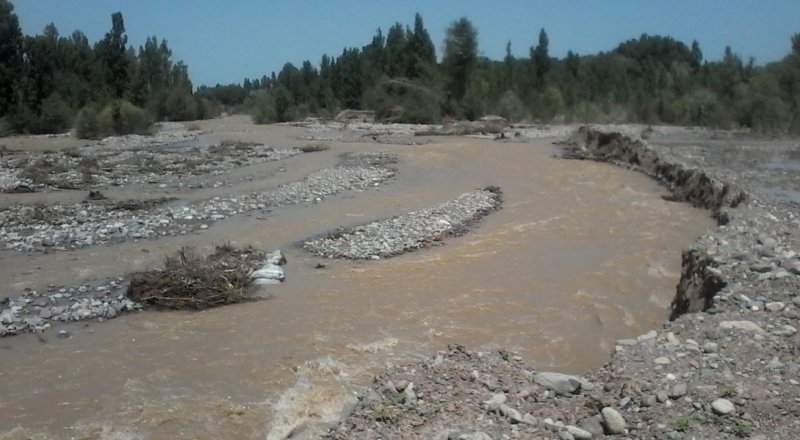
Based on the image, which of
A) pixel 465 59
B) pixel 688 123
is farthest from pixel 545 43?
pixel 688 123

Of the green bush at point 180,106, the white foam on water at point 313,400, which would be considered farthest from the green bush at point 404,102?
the white foam on water at point 313,400

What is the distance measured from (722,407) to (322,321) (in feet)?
18.9

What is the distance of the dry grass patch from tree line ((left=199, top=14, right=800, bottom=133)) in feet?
125

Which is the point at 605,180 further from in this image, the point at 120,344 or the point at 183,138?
the point at 183,138

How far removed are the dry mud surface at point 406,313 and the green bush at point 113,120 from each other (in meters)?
17.4

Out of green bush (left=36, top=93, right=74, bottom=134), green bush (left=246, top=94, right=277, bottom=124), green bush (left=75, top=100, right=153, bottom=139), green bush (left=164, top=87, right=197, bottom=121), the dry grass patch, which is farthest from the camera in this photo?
green bush (left=164, top=87, right=197, bottom=121)

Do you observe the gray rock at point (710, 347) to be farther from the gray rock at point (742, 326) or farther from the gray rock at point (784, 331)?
the gray rock at point (784, 331)

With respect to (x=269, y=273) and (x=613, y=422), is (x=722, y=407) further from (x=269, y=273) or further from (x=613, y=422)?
(x=269, y=273)

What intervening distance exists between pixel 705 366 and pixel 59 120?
45114 mm

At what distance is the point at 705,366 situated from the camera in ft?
19.9

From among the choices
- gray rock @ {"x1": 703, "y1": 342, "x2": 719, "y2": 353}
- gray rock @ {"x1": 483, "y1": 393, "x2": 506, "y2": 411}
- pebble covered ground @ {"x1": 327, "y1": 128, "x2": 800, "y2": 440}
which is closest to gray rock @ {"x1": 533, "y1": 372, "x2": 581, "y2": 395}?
pebble covered ground @ {"x1": 327, "y1": 128, "x2": 800, "y2": 440}

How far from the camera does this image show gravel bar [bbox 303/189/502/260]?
13.2 meters

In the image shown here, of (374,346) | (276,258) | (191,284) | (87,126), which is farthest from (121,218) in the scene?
(87,126)

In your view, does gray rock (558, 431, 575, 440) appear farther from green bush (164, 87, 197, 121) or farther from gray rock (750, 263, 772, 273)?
green bush (164, 87, 197, 121)
